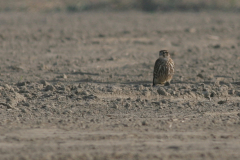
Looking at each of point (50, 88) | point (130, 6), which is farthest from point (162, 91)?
point (130, 6)

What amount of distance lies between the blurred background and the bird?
15.3 m

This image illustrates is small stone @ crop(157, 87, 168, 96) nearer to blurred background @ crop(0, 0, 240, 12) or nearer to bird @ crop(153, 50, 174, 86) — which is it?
bird @ crop(153, 50, 174, 86)

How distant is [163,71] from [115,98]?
1641mm

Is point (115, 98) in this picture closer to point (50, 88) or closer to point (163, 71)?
point (50, 88)

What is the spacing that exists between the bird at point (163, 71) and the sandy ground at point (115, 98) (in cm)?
22

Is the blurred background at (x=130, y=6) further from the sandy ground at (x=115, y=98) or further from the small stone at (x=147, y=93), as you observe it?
the small stone at (x=147, y=93)

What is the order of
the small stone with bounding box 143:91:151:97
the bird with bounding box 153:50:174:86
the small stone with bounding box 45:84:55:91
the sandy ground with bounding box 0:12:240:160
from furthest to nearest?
1. the bird with bounding box 153:50:174:86
2. the small stone with bounding box 45:84:55:91
3. the small stone with bounding box 143:91:151:97
4. the sandy ground with bounding box 0:12:240:160

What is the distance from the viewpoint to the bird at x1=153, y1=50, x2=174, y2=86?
33.9 feet

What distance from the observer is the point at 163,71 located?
1035 centimetres

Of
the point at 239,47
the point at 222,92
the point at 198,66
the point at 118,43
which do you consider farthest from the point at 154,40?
the point at 222,92

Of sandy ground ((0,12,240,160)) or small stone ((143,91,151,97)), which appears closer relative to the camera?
sandy ground ((0,12,240,160))

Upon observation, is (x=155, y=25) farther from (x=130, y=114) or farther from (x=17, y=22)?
(x=130, y=114)

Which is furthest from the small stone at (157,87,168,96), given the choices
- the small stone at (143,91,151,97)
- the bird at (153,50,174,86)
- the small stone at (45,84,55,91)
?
the small stone at (45,84,55,91)

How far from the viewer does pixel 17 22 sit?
20.9 m
